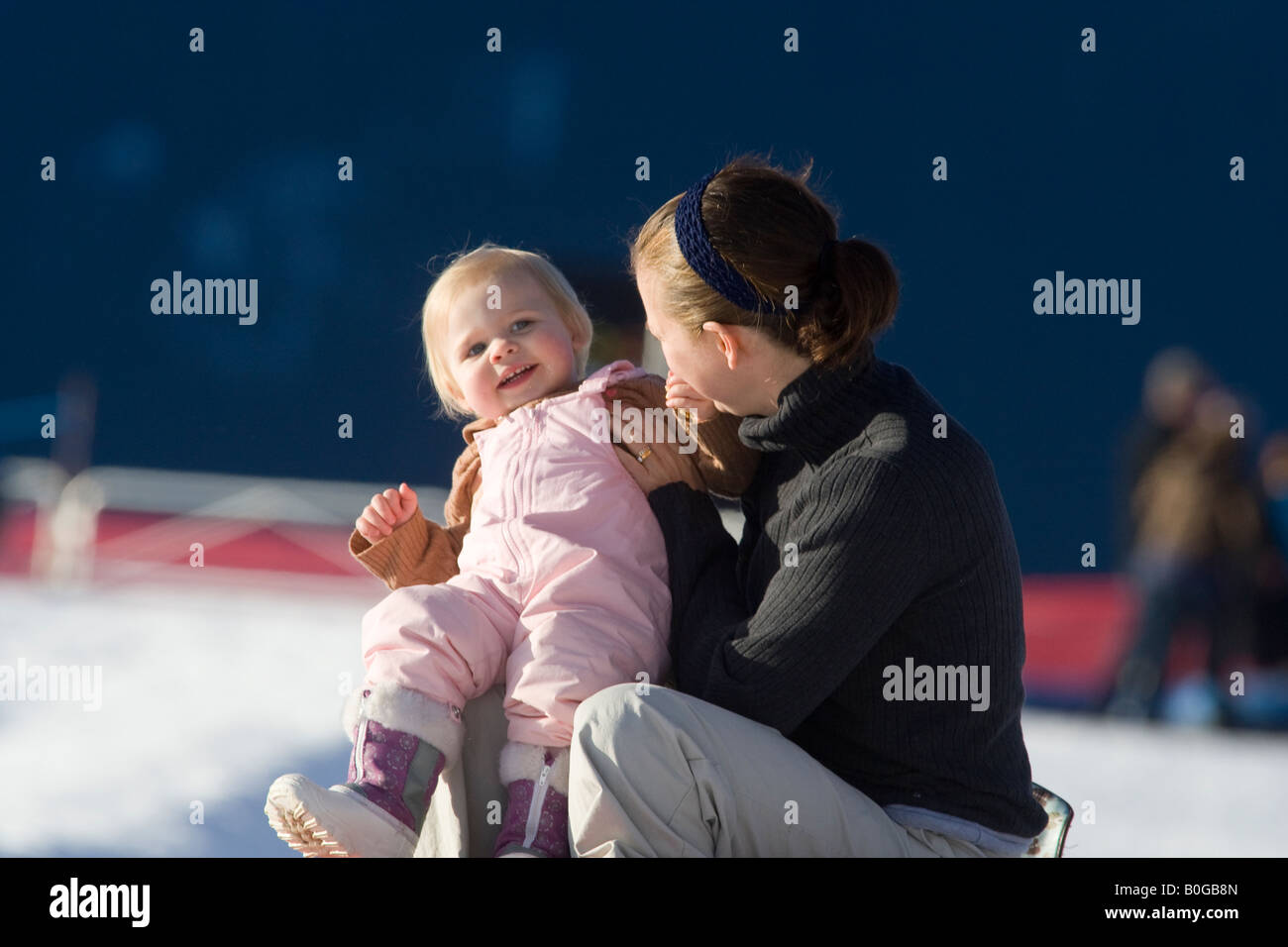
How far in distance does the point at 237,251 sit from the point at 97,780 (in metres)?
2.36

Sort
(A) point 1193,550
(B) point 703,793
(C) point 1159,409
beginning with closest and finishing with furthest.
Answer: (B) point 703,793 → (A) point 1193,550 → (C) point 1159,409

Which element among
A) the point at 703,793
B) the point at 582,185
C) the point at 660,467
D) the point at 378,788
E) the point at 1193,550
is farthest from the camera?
the point at 582,185

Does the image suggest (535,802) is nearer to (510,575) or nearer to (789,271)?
(510,575)

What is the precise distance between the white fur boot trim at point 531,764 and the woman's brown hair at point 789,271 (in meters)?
0.50

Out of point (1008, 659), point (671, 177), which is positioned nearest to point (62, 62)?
point (671, 177)

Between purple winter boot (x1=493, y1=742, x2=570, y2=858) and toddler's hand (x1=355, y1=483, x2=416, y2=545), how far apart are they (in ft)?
1.33

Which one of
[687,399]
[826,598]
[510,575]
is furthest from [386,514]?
[826,598]

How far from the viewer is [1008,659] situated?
58.7 inches

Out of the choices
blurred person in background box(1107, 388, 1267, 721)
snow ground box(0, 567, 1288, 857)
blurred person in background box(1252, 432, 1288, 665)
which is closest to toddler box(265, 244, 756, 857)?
Answer: snow ground box(0, 567, 1288, 857)

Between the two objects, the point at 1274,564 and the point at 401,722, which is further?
the point at 1274,564

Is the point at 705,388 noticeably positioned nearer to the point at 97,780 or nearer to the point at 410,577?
the point at 410,577

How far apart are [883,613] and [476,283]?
2.66 feet

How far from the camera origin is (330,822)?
1.40 metres

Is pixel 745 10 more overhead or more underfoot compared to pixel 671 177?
more overhead
